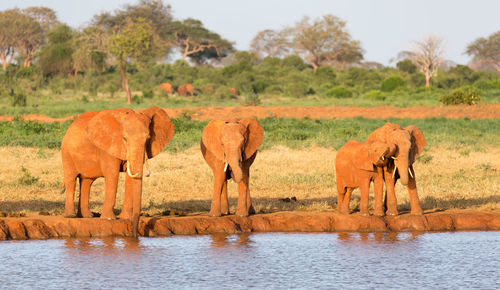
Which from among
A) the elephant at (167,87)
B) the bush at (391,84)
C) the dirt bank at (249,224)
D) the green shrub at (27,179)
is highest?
the bush at (391,84)

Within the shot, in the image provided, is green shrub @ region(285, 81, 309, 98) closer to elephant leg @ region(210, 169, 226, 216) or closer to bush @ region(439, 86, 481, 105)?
bush @ region(439, 86, 481, 105)

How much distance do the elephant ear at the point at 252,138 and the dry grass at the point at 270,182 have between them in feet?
5.00

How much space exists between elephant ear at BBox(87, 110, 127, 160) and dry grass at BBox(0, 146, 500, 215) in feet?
6.23

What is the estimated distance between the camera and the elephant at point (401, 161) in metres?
12.5

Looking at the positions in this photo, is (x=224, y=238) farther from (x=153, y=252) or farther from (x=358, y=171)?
(x=358, y=171)

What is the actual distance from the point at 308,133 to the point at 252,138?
13.2 meters

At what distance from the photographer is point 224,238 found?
11.9 meters

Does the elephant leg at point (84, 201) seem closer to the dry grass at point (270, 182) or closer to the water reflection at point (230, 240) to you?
the dry grass at point (270, 182)

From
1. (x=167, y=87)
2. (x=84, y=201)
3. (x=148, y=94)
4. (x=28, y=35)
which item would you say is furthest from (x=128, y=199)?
(x=28, y=35)

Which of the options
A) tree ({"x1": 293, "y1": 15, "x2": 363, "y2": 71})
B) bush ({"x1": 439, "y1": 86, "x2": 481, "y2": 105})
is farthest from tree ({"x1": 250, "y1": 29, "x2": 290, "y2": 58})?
bush ({"x1": 439, "y1": 86, "x2": 481, "y2": 105})

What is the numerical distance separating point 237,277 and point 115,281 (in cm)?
138

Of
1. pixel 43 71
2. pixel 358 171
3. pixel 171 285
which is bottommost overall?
pixel 171 285

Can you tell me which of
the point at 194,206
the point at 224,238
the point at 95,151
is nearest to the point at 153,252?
the point at 224,238

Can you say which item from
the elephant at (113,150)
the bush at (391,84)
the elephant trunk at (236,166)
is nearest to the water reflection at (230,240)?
the elephant trunk at (236,166)
